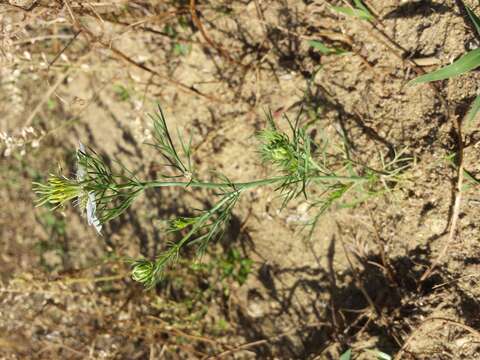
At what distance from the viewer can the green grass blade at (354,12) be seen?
6.84 ft

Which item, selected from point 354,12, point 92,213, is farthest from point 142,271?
point 354,12

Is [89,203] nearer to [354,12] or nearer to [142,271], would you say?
[142,271]

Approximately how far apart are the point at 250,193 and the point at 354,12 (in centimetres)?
107

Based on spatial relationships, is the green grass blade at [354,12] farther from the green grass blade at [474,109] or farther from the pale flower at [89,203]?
the pale flower at [89,203]

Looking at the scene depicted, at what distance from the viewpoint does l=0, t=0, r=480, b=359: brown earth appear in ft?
6.65

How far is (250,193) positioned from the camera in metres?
2.63

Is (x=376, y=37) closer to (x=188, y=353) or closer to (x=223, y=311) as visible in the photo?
(x=223, y=311)

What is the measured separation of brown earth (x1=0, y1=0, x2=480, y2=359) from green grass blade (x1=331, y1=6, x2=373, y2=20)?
0.07 m

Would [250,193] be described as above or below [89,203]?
below

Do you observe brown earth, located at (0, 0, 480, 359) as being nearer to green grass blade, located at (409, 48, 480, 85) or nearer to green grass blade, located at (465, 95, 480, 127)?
green grass blade, located at (465, 95, 480, 127)

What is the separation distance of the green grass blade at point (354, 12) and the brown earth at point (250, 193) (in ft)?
0.24

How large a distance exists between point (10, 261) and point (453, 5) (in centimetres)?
316

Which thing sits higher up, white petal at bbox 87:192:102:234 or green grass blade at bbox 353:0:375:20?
green grass blade at bbox 353:0:375:20

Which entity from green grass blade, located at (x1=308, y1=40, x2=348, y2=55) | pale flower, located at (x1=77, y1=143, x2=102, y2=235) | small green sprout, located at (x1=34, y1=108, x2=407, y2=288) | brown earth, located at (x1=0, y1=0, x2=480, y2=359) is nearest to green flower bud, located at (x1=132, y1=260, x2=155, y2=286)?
small green sprout, located at (x1=34, y1=108, x2=407, y2=288)
